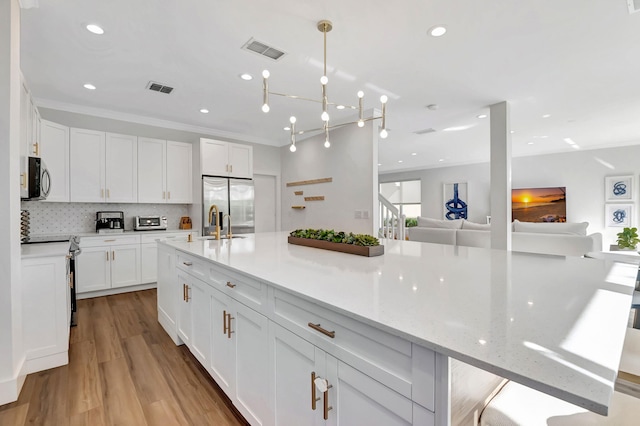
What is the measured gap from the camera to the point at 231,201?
5148 mm

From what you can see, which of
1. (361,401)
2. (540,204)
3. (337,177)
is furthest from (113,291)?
(540,204)

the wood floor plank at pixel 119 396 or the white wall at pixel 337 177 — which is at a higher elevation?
the white wall at pixel 337 177

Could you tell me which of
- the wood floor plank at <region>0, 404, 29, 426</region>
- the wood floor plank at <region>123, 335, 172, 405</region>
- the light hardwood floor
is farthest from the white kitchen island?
the wood floor plank at <region>0, 404, 29, 426</region>

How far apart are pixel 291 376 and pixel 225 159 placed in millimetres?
4485

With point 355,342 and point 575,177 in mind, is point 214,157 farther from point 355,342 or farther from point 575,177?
point 575,177

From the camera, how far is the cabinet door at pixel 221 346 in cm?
167

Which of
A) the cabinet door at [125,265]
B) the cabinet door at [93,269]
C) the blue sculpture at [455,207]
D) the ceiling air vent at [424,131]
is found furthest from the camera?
the blue sculpture at [455,207]

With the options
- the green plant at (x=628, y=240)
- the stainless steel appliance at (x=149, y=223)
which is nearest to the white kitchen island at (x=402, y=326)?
the stainless steel appliance at (x=149, y=223)

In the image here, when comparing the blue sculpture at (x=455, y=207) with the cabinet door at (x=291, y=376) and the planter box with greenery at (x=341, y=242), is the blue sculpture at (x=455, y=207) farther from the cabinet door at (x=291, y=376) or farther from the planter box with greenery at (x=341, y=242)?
the cabinet door at (x=291, y=376)

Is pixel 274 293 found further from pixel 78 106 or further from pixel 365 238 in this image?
pixel 78 106

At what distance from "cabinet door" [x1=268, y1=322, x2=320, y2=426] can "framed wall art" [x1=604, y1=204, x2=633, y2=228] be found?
8.75 m

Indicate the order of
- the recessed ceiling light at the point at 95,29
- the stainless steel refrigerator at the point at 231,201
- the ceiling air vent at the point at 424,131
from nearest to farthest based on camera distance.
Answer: the recessed ceiling light at the point at 95,29 → the stainless steel refrigerator at the point at 231,201 → the ceiling air vent at the point at 424,131

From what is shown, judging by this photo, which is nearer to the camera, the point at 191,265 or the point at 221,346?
the point at 221,346

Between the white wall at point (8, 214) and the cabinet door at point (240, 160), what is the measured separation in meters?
3.35
